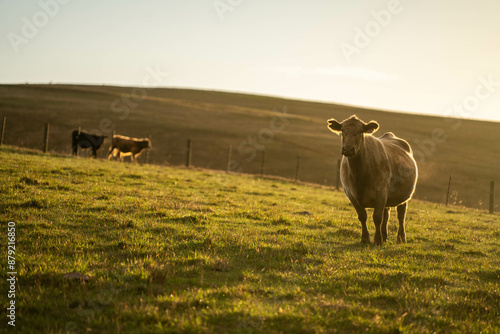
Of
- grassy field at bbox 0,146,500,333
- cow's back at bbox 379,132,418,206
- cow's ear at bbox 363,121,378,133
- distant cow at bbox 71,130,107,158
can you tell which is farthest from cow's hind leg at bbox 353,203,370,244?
distant cow at bbox 71,130,107,158

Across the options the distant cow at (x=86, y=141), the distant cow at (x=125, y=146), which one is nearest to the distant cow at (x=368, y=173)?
the distant cow at (x=86, y=141)

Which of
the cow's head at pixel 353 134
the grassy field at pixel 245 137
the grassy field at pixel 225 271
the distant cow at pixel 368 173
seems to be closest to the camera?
the grassy field at pixel 225 271

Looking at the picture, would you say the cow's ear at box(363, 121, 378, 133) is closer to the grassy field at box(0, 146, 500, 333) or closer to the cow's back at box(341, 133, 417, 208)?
the cow's back at box(341, 133, 417, 208)

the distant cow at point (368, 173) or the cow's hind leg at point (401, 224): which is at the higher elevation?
the distant cow at point (368, 173)

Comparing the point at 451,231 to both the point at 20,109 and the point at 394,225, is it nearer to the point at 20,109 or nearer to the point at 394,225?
the point at 394,225

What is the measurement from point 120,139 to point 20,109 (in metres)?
29.7

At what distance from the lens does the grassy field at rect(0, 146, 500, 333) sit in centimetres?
430

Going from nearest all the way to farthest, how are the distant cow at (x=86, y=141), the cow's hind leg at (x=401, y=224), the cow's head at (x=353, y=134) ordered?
1. the cow's head at (x=353, y=134)
2. the cow's hind leg at (x=401, y=224)
3. the distant cow at (x=86, y=141)

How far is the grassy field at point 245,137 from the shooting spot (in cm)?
3791

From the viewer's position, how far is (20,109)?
50.8 metres

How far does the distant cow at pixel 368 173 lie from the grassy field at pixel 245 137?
914 inches

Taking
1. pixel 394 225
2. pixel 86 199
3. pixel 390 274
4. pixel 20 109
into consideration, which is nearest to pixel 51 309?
pixel 390 274

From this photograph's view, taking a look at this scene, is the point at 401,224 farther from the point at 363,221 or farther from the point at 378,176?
the point at 378,176

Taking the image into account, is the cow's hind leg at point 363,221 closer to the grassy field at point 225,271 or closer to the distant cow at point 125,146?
the grassy field at point 225,271
